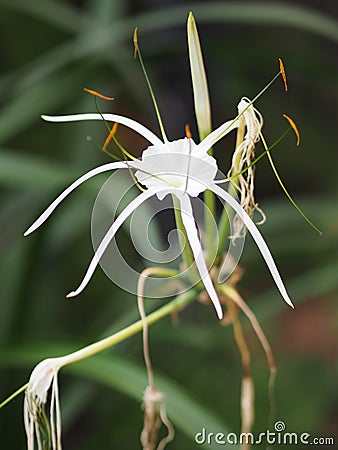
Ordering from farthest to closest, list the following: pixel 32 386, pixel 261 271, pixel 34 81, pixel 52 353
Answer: pixel 261 271
pixel 34 81
pixel 52 353
pixel 32 386

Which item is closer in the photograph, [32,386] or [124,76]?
[32,386]

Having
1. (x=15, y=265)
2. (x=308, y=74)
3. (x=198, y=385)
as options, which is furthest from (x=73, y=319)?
(x=308, y=74)

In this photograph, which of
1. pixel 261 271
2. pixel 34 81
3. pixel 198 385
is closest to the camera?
pixel 34 81

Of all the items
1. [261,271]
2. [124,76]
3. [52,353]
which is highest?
[124,76]

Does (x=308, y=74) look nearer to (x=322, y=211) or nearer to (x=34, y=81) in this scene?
(x=322, y=211)

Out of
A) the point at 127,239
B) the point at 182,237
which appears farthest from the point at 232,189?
the point at 127,239

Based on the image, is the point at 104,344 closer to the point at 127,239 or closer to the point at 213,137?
→ the point at 213,137
